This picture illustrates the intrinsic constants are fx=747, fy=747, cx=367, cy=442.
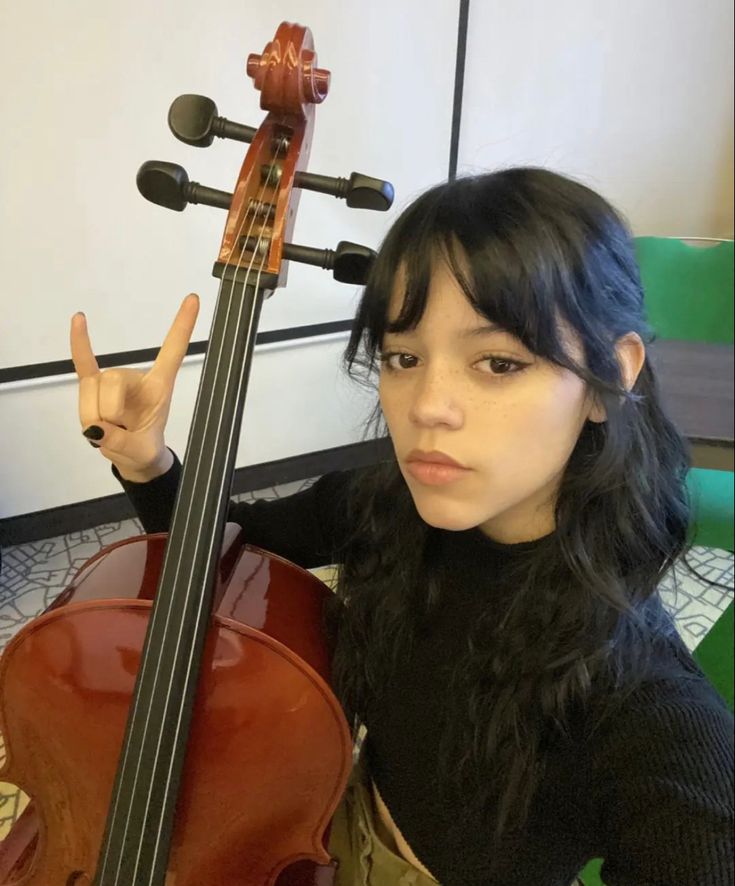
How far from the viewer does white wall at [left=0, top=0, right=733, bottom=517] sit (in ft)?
4.15

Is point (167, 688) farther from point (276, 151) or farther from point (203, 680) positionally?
point (276, 151)

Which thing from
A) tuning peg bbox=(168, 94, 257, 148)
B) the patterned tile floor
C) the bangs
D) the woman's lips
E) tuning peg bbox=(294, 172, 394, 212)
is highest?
tuning peg bbox=(168, 94, 257, 148)

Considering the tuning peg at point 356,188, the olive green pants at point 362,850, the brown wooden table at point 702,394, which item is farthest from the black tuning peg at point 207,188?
the brown wooden table at point 702,394

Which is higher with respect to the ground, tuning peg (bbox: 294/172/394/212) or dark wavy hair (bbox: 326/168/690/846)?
tuning peg (bbox: 294/172/394/212)

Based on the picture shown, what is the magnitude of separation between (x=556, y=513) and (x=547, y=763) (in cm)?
22

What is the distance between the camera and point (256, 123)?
1.43 meters

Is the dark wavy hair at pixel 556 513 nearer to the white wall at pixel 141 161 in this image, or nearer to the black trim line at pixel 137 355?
the black trim line at pixel 137 355

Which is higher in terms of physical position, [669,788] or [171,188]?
[171,188]

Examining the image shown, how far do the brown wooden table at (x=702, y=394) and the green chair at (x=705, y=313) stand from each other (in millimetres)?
30

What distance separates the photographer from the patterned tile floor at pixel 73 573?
54.5 inches

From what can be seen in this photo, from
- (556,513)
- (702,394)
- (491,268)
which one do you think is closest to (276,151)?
(491,268)

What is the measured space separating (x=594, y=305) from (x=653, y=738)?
0.34m

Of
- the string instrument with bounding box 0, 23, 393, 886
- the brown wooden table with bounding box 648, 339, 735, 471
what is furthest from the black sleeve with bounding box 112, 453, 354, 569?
the brown wooden table with bounding box 648, 339, 735, 471

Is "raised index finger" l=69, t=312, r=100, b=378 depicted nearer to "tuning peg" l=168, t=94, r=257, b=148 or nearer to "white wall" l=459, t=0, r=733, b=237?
"tuning peg" l=168, t=94, r=257, b=148
